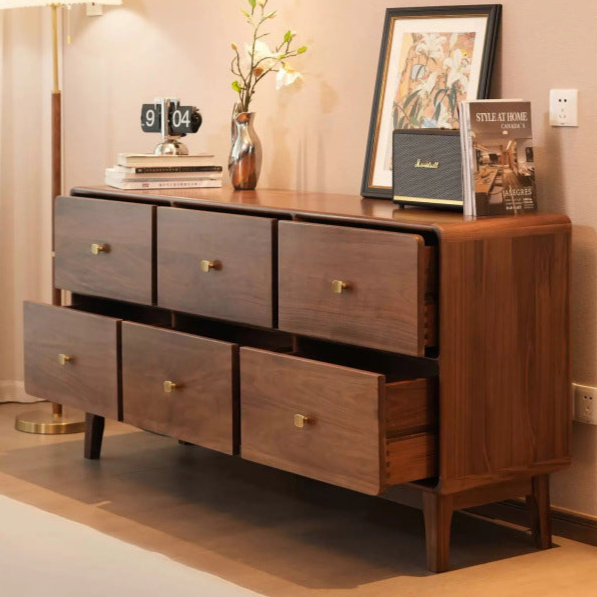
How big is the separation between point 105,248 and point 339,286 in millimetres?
923

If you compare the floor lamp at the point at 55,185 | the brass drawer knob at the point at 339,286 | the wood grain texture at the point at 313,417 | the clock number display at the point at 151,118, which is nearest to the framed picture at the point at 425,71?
the brass drawer knob at the point at 339,286

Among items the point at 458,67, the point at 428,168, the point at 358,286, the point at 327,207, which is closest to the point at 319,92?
the point at 458,67

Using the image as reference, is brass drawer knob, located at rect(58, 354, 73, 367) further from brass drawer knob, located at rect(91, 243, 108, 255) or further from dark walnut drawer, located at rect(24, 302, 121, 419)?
brass drawer knob, located at rect(91, 243, 108, 255)

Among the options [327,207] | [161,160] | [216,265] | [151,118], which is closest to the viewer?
[327,207]

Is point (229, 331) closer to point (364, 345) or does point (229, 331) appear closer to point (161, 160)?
point (161, 160)

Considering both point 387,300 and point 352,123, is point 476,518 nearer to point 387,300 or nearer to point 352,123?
point 387,300

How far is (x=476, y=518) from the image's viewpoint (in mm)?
3100

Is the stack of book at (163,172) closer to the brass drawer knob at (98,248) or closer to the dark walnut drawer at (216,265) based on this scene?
the brass drawer knob at (98,248)

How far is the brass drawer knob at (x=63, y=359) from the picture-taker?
345cm

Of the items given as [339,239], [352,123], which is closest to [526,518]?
[339,239]

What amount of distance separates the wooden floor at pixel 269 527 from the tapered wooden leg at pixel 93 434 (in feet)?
0.12

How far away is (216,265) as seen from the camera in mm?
3041

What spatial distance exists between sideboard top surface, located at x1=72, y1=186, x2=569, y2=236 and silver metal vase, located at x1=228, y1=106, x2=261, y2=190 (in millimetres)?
43

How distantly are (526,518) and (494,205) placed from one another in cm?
78
